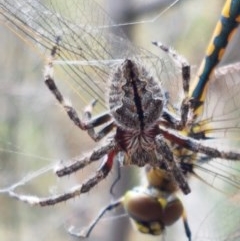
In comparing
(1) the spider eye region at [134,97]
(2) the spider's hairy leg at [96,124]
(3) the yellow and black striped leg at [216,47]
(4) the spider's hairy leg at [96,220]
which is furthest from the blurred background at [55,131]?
(1) the spider eye region at [134,97]

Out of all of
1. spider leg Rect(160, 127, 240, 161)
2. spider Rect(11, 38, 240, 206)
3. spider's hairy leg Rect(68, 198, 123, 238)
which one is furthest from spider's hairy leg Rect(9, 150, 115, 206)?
spider's hairy leg Rect(68, 198, 123, 238)

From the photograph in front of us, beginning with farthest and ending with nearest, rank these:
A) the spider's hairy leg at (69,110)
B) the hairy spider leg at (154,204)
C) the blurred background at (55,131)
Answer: the blurred background at (55,131) → the hairy spider leg at (154,204) → the spider's hairy leg at (69,110)

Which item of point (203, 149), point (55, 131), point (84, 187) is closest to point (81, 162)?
point (84, 187)

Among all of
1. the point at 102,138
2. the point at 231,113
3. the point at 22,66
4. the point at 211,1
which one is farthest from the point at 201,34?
the point at 102,138

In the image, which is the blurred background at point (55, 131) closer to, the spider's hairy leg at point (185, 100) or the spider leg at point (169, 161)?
the spider leg at point (169, 161)

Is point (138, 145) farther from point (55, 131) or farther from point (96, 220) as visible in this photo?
point (55, 131)
